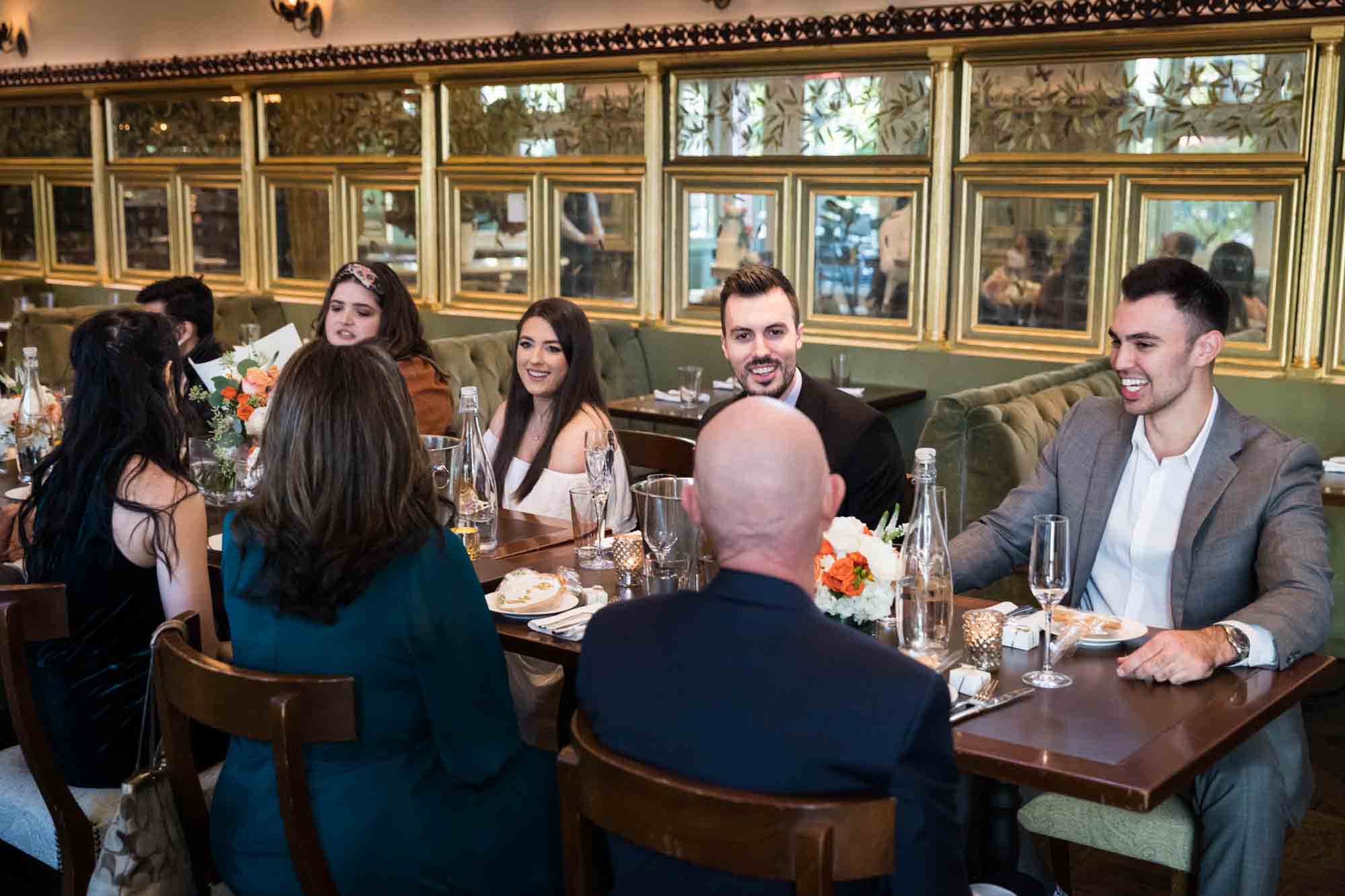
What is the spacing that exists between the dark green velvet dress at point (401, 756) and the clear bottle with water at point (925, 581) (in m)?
0.70

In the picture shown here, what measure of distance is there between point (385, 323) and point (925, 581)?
9.27ft

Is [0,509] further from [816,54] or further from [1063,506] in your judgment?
[816,54]

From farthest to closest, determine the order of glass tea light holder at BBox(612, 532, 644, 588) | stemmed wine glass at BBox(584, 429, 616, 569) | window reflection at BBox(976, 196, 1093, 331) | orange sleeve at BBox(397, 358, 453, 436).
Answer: window reflection at BBox(976, 196, 1093, 331) < orange sleeve at BBox(397, 358, 453, 436) < stemmed wine glass at BBox(584, 429, 616, 569) < glass tea light holder at BBox(612, 532, 644, 588)

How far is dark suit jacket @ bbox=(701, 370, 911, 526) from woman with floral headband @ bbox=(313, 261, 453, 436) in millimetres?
1621

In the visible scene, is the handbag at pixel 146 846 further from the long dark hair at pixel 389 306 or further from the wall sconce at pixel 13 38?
the wall sconce at pixel 13 38

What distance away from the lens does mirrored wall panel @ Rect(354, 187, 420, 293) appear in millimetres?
8484

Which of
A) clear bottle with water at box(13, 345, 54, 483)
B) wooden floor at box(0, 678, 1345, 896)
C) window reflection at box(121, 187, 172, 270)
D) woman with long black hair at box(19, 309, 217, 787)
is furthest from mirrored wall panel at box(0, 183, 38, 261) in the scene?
woman with long black hair at box(19, 309, 217, 787)

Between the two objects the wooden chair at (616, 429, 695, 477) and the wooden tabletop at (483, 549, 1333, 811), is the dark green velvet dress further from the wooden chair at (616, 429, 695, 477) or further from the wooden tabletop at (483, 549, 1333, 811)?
the wooden chair at (616, 429, 695, 477)

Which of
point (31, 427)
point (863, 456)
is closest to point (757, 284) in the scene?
point (863, 456)

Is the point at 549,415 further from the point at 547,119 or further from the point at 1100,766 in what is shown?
the point at 547,119

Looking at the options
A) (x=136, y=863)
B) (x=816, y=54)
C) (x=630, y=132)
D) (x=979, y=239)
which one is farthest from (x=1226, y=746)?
(x=630, y=132)

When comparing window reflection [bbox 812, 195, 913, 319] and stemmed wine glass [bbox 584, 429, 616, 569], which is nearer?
stemmed wine glass [bbox 584, 429, 616, 569]

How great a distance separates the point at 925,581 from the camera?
2.39m

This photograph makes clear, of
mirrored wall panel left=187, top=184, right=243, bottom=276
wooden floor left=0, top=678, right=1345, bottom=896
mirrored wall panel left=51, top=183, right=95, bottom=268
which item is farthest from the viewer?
mirrored wall panel left=51, top=183, right=95, bottom=268
